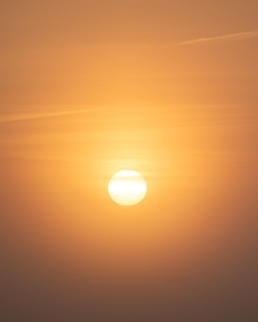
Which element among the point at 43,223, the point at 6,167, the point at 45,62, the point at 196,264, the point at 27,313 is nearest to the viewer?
the point at 45,62

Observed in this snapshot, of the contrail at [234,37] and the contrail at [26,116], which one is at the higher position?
the contrail at [26,116]

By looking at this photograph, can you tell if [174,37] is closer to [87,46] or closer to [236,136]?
[87,46]

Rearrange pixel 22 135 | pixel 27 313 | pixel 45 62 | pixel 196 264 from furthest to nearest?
pixel 27 313 → pixel 196 264 → pixel 22 135 → pixel 45 62

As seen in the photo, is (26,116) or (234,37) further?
(26,116)

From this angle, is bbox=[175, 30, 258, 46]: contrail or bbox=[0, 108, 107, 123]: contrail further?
bbox=[0, 108, 107, 123]: contrail

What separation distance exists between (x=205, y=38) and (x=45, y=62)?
76 cm

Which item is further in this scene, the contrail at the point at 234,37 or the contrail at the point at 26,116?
the contrail at the point at 26,116

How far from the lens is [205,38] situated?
2.72m

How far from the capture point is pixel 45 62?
2.88 m

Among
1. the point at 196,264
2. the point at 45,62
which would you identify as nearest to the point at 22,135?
the point at 45,62

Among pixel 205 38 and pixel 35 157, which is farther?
pixel 35 157

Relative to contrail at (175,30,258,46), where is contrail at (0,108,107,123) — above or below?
above

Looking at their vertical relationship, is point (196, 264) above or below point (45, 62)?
below

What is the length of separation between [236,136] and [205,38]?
0.83 m
